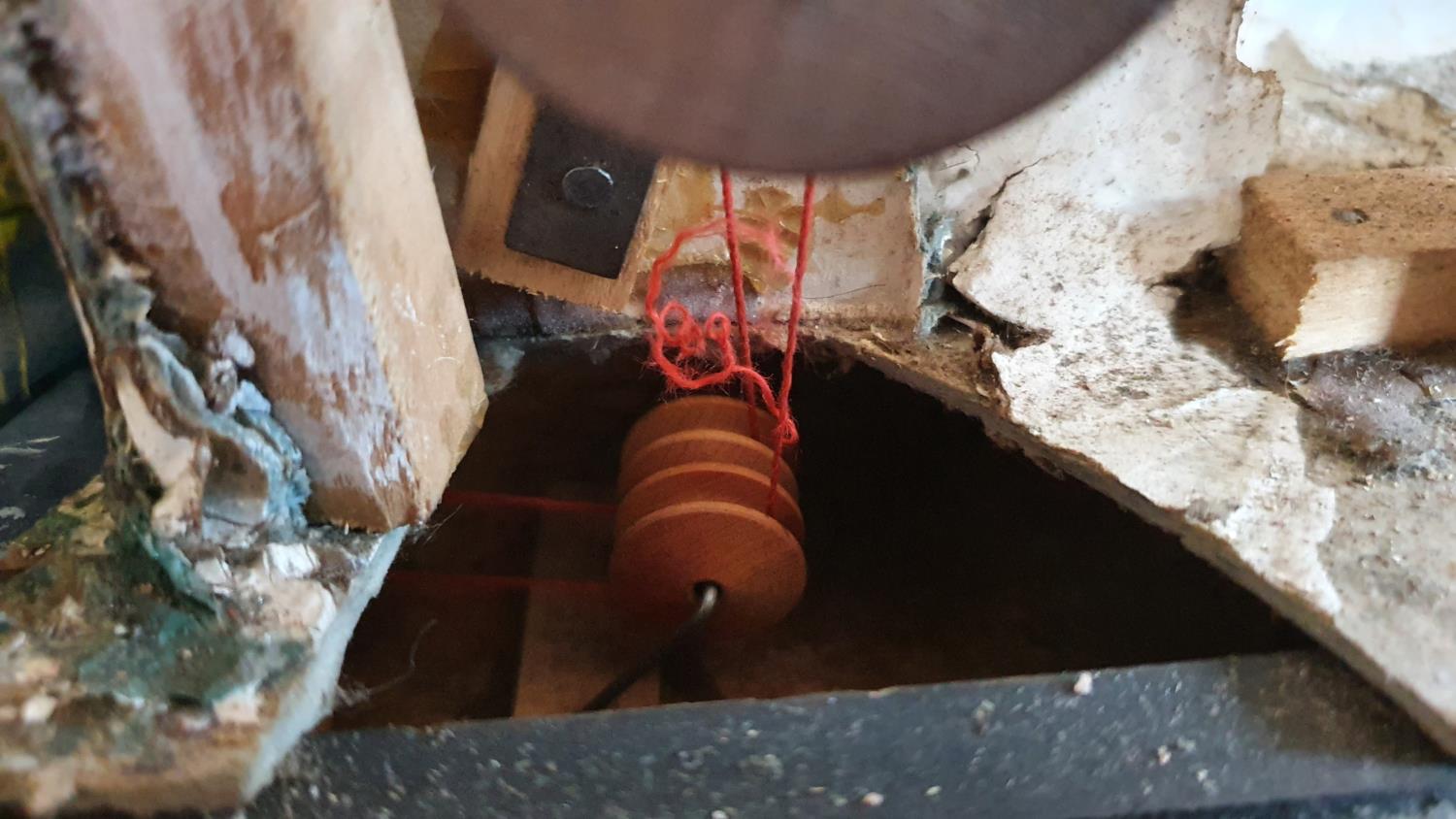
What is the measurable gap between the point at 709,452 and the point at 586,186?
0.32 meters

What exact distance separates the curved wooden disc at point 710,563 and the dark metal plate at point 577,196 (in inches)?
10.4

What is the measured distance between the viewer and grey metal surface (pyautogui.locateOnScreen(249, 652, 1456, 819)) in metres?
0.60

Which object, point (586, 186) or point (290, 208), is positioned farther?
point (586, 186)

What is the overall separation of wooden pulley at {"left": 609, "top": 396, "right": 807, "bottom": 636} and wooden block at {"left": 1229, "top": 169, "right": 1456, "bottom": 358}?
561 millimetres

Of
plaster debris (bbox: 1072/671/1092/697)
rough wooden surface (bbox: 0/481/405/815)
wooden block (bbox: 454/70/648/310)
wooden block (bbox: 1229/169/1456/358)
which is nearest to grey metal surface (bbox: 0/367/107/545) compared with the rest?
rough wooden surface (bbox: 0/481/405/815)

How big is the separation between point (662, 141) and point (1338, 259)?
0.75m

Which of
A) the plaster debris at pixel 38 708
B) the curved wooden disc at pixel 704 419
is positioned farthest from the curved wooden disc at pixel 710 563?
the plaster debris at pixel 38 708

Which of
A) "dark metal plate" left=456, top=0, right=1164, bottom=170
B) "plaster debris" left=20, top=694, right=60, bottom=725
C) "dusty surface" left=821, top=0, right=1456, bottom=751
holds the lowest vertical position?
"plaster debris" left=20, top=694, right=60, bottom=725

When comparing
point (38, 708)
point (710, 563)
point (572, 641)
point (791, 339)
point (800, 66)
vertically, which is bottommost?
point (572, 641)

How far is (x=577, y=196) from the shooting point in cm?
87

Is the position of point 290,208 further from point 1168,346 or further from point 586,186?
point 1168,346

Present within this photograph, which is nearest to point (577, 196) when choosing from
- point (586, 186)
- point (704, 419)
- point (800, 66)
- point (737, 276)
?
point (586, 186)

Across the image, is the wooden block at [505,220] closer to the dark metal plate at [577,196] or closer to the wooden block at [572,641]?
the dark metal plate at [577,196]

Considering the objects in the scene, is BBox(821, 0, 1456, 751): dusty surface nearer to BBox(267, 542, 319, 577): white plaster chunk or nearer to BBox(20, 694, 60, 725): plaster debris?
BBox(267, 542, 319, 577): white plaster chunk
